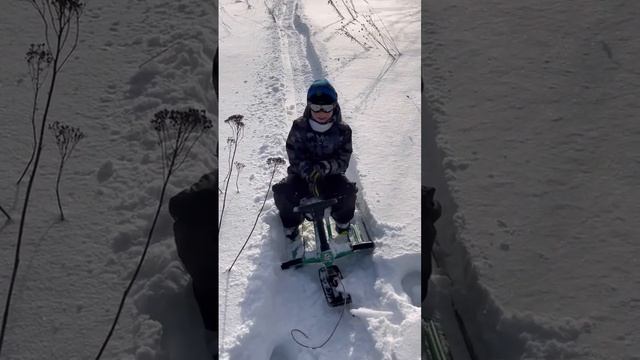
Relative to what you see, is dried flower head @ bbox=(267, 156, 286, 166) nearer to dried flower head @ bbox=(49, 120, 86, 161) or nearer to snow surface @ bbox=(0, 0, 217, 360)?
snow surface @ bbox=(0, 0, 217, 360)

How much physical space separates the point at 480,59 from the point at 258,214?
2740 millimetres

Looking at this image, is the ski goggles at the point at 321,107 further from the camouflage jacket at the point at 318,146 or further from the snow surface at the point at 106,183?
the snow surface at the point at 106,183

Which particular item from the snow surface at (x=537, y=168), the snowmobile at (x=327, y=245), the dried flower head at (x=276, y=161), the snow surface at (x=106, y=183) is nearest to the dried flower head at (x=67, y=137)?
the snow surface at (x=106, y=183)

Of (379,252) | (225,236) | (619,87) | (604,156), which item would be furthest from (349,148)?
(619,87)

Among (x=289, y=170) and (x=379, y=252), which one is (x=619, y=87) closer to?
(x=379, y=252)

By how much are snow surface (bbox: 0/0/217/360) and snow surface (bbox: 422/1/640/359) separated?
6.61ft

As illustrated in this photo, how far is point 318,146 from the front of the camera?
4.36 meters

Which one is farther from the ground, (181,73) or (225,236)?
(181,73)

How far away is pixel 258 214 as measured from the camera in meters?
4.91

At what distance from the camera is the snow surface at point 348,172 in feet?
13.6

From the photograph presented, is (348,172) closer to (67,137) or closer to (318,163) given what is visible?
(318,163)

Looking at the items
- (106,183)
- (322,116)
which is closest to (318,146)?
(322,116)

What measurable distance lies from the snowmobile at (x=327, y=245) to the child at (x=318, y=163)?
0.07 meters

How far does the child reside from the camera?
4188 mm
